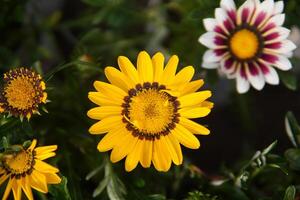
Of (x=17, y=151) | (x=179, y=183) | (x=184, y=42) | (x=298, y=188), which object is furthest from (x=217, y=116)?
(x=17, y=151)

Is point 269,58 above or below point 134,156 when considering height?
above

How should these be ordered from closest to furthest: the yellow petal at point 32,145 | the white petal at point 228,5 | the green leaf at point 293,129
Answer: the yellow petal at point 32,145, the white petal at point 228,5, the green leaf at point 293,129

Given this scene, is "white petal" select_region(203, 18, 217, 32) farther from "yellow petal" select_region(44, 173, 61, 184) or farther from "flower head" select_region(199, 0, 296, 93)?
"yellow petal" select_region(44, 173, 61, 184)

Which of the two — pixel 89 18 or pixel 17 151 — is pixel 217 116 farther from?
pixel 17 151

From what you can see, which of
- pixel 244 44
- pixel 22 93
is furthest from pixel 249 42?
pixel 22 93

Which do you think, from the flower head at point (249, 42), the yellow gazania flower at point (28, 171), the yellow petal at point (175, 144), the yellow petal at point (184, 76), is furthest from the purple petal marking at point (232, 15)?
the yellow gazania flower at point (28, 171)

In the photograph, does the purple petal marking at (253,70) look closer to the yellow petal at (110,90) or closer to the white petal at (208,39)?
the white petal at (208,39)

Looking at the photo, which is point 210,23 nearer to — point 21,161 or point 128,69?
point 128,69

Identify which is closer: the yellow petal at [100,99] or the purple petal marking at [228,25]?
the yellow petal at [100,99]
